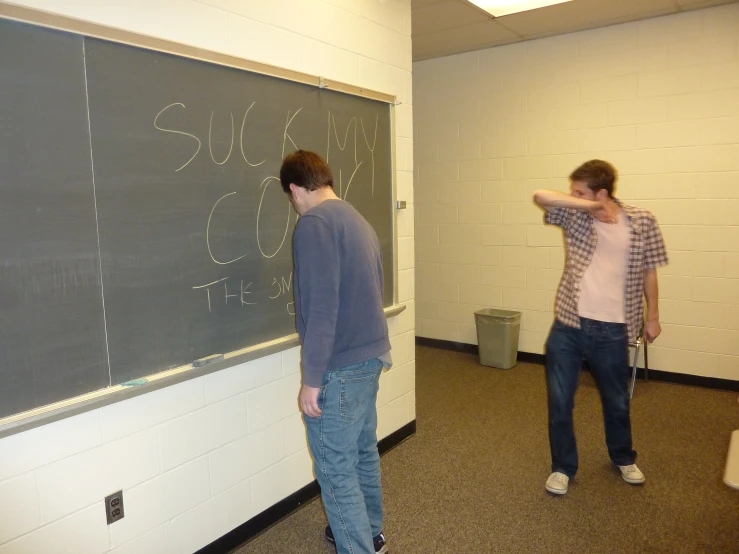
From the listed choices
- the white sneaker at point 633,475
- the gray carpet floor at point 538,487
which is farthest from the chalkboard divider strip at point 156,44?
the white sneaker at point 633,475

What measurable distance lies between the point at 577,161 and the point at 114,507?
3.78 metres

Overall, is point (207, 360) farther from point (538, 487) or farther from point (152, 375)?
point (538, 487)

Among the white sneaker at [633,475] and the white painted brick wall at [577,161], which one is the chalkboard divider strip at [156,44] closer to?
the white sneaker at [633,475]

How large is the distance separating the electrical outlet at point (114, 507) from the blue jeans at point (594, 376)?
5.93 feet

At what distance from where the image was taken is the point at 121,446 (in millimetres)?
1720

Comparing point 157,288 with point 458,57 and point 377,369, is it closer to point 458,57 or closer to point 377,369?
point 377,369

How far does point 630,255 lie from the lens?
236 centimetres

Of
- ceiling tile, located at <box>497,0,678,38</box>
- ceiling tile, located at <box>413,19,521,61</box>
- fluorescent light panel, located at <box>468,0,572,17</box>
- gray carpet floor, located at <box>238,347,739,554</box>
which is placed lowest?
gray carpet floor, located at <box>238,347,739,554</box>

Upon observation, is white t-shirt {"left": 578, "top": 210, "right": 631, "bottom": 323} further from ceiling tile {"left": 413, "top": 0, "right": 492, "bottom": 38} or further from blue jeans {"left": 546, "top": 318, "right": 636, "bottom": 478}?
ceiling tile {"left": 413, "top": 0, "right": 492, "bottom": 38}

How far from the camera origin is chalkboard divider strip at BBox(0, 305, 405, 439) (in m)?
1.45

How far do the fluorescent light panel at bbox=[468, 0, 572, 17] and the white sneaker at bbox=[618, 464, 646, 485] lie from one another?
2820 millimetres

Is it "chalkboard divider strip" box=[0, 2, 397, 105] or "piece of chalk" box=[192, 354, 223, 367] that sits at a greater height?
"chalkboard divider strip" box=[0, 2, 397, 105]

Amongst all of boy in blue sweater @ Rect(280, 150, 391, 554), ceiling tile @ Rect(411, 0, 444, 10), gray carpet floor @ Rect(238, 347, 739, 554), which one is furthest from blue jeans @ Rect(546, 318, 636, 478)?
ceiling tile @ Rect(411, 0, 444, 10)

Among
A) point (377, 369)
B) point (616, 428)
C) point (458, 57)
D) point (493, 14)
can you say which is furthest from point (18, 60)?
point (458, 57)
